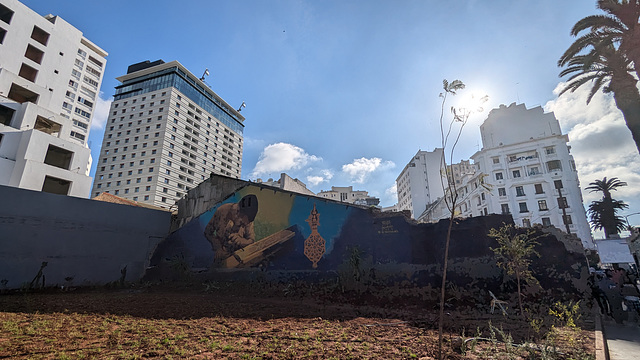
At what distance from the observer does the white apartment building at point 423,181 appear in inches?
2758

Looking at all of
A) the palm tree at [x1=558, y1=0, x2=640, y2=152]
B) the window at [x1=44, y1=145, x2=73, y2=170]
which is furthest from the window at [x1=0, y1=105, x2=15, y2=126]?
the palm tree at [x1=558, y1=0, x2=640, y2=152]

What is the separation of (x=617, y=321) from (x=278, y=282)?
14404mm

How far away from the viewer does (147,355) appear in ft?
18.5

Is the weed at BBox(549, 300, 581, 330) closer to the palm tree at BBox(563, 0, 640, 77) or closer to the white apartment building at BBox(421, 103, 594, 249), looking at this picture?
the palm tree at BBox(563, 0, 640, 77)

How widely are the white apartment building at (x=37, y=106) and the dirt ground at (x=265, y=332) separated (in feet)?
77.4

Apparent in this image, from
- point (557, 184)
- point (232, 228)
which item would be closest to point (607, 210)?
point (557, 184)

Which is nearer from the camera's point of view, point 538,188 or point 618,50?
point 618,50

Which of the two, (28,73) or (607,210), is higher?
(28,73)

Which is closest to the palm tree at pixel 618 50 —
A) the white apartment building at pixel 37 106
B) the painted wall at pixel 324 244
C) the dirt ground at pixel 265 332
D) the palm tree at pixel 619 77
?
the palm tree at pixel 619 77

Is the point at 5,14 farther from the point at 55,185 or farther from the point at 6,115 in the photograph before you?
the point at 55,185

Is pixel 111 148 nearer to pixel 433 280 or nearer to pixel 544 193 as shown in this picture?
pixel 433 280

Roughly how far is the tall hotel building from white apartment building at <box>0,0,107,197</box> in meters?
22.8

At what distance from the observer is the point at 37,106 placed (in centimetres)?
3089

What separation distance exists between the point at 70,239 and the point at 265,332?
16285mm
